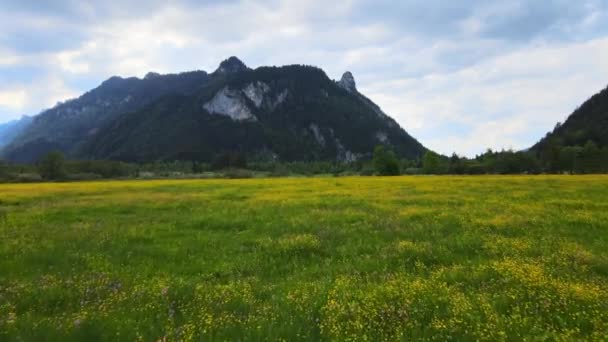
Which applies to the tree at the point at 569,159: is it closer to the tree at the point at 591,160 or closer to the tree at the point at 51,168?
the tree at the point at 591,160

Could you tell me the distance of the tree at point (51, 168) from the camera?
126 metres

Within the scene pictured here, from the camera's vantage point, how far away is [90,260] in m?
13.5

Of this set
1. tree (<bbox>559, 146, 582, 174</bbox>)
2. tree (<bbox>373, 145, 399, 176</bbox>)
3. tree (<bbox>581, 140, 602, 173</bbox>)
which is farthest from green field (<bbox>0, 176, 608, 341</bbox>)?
tree (<bbox>559, 146, 582, 174</bbox>)

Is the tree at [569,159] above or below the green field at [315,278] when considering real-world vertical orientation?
above

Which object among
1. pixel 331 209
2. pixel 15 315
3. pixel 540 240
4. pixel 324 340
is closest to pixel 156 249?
pixel 15 315

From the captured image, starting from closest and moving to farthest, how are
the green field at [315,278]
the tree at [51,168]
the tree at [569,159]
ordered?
the green field at [315,278] < the tree at [51,168] < the tree at [569,159]

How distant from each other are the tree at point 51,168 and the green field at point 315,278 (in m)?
122

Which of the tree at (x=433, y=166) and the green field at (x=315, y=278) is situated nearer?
the green field at (x=315, y=278)

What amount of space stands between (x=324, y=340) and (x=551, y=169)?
158m

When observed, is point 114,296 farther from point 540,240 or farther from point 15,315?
point 540,240

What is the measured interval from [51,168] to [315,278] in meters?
141

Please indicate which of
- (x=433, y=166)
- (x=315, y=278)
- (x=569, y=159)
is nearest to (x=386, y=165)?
(x=433, y=166)

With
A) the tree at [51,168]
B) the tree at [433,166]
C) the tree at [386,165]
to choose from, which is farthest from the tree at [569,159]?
the tree at [51,168]

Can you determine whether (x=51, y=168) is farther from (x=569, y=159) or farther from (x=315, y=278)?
(x=569, y=159)
